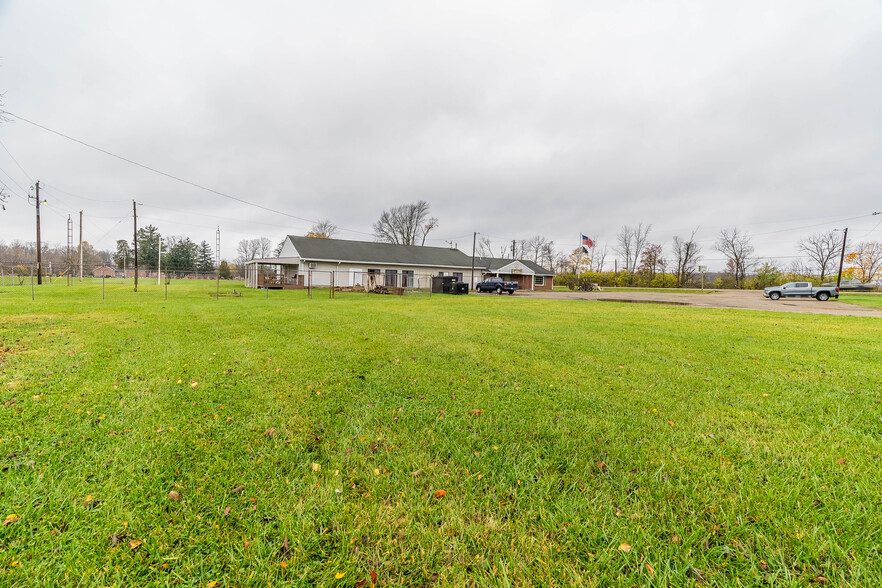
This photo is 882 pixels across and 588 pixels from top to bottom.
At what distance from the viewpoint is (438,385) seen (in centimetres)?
422

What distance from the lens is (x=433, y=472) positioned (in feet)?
8.03

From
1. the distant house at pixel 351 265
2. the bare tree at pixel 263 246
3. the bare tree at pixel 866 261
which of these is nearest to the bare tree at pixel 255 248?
the bare tree at pixel 263 246

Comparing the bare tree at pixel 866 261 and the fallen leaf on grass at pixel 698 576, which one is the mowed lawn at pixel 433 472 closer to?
the fallen leaf on grass at pixel 698 576

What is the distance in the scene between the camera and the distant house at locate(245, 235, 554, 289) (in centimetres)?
2631

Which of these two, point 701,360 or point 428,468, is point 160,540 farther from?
point 701,360

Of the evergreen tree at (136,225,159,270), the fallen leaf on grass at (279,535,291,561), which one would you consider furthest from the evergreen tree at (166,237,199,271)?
the fallen leaf on grass at (279,535,291,561)

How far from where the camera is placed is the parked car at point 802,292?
22797 millimetres

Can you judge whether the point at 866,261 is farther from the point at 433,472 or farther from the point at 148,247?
the point at 148,247

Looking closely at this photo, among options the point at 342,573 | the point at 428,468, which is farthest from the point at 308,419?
the point at 342,573

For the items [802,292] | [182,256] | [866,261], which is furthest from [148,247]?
[866,261]

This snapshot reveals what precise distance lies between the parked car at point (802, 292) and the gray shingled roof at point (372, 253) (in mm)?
24538

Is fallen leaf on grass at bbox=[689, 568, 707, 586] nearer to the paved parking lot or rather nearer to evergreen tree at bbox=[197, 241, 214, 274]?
the paved parking lot

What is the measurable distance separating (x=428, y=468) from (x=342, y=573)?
93 centimetres

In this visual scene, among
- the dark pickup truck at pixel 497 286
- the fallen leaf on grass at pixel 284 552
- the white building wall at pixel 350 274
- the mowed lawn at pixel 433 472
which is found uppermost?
the white building wall at pixel 350 274
